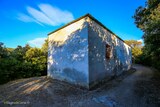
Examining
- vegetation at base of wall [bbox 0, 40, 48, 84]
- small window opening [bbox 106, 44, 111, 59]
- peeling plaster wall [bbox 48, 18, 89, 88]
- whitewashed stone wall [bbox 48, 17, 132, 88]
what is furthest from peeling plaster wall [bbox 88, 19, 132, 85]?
vegetation at base of wall [bbox 0, 40, 48, 84]

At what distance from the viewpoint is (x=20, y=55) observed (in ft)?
50.5

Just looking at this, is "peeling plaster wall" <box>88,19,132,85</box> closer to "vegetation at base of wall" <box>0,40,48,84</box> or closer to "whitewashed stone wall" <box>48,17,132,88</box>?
"whitewashed stone wall" <box>48,17,132,88</box>

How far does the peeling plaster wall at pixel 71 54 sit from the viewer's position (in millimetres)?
9039

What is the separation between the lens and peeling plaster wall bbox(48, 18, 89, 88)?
904 centimetres

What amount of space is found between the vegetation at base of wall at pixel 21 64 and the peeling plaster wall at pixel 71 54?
120 inches

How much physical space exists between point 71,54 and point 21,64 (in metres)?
6.22

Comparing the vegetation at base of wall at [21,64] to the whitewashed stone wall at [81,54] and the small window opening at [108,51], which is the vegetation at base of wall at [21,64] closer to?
the whitewashed stone wall at [81,54]

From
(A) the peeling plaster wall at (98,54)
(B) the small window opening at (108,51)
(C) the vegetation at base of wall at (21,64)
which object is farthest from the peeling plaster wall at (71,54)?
(B) the small window opening at (108,51)

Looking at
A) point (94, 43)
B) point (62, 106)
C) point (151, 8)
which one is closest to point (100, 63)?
point (94, 43)

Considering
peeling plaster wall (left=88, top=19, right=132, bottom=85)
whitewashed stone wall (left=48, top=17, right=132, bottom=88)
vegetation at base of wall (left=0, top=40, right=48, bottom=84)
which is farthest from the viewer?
vegetation at base of wall (left=0, top=40, right=48, bottom=84)

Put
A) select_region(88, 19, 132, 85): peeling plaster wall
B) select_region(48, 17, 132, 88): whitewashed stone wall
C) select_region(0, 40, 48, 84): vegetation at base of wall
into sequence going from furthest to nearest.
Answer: select_region(0, 40, 48, 84): vegetation at base of wall
select_region(88, 19, 132, 85): peeling plaster wall
select_region(48, 17, 132, 88): whitewashed stone wall

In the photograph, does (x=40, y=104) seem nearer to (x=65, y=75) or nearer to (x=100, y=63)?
(x=65, y=75)

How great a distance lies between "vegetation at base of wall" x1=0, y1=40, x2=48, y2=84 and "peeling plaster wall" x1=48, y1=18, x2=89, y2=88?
10.0 feet

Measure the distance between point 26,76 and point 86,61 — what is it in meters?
7.93
